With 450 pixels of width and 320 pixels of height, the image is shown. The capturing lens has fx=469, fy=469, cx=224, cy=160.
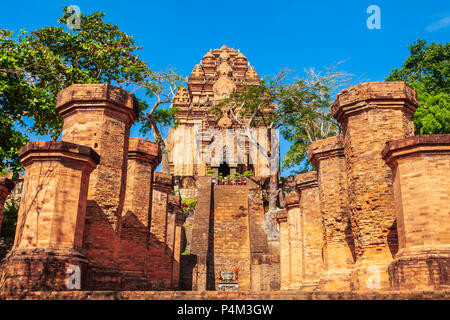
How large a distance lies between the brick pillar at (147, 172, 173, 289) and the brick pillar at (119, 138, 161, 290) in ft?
6.65

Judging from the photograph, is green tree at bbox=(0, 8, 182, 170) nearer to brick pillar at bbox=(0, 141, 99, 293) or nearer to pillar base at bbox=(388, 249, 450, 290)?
brick pillar at bbox=(0, 141, 99, 293)

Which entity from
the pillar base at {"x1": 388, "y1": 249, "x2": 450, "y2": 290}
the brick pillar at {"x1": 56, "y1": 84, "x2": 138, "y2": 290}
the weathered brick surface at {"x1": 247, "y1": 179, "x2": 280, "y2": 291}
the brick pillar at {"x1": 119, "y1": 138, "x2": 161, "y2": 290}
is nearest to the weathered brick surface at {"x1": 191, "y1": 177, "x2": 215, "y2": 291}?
the weathered brick surface at {"x1": 247, "y1": 179, "x2": 280, "y2": 291}

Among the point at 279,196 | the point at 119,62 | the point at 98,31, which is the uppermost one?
the point at 98,31

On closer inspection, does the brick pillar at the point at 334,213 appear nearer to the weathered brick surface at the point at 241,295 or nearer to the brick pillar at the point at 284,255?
the weathered brick surface at the point at 241,295

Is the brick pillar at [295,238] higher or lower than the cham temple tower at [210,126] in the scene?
lower

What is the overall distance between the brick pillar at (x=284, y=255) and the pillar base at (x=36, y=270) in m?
11.0

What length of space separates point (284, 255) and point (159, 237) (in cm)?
600

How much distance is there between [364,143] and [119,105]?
5502 mm

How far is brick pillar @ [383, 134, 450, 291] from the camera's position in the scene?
770 centimetres

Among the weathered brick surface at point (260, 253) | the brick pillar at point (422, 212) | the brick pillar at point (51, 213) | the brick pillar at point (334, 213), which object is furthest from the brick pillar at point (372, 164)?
the weathered brick surface at point (260, 253)

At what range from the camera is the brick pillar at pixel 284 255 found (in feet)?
58.2

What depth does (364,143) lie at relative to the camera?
1025cm
